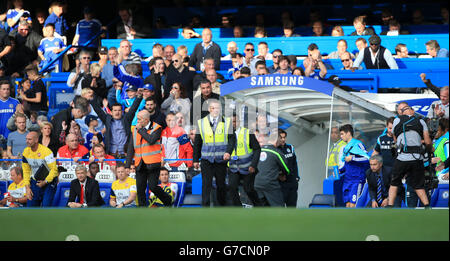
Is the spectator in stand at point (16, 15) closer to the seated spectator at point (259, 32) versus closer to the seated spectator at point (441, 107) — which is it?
the seated spectator at point (259, 32)

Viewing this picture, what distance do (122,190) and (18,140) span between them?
205 cm

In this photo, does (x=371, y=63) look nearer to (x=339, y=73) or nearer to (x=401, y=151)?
(x=339, y=73)

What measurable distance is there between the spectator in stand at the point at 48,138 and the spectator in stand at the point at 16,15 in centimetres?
373

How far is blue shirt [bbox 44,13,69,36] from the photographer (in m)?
13.7

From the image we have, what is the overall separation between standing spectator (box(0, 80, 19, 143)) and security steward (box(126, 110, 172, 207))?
3.10m

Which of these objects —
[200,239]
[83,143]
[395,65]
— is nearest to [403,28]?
[395,65]

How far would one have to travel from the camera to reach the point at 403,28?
13656mm

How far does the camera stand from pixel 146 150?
360 inches

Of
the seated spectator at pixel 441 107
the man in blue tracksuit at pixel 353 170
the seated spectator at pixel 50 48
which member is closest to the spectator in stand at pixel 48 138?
the seated spectator at pixel 50 48

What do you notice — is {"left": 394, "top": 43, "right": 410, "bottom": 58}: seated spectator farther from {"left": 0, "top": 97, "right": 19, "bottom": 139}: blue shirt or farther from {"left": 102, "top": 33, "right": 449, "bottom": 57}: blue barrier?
{"left": 0, "top": 97, "right": 19, "bottom": 139}: blue shirt

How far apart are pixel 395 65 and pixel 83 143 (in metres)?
4.77

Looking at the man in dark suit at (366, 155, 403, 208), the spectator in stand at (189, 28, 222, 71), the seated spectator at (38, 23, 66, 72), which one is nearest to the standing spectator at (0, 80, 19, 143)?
the seated spectator at (38, 23, 66, 72)

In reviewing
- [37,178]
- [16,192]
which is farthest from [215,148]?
[16,192]
